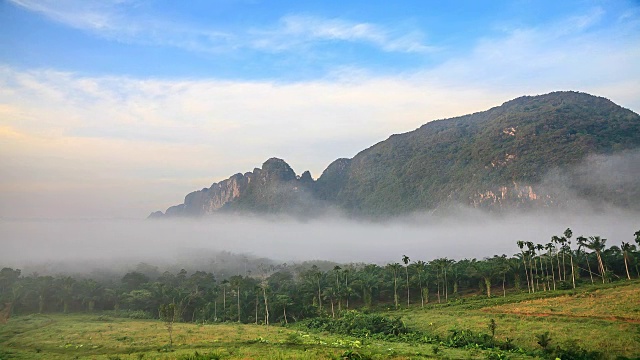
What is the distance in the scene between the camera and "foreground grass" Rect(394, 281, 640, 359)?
117 feet

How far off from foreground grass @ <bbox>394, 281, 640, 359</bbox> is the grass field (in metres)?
0.07

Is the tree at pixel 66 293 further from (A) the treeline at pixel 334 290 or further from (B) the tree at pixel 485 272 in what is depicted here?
(B) the tree at pixel 485 272

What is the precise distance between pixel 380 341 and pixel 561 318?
1954 centimetres

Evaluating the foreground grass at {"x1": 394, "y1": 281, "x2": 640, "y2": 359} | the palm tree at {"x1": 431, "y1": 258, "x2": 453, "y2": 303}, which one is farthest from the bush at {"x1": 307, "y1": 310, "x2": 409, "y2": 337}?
the palm tree at {"x1": 431, "y1": 258, "x2": 453, "y2": 303}

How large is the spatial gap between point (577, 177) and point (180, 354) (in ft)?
495

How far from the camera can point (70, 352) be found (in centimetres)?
3528

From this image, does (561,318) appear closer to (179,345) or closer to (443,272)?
(443,272)

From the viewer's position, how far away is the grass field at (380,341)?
106ft

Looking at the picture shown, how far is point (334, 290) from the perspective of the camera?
76.0m

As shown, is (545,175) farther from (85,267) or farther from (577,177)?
(85,267)

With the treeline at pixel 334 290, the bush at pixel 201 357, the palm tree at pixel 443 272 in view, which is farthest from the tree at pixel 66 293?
the palm tree at pixel 443 272

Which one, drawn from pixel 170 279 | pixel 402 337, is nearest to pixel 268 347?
Answer: pixel 402 337

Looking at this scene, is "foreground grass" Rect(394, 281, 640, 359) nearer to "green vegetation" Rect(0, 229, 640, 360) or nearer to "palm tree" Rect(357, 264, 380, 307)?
"green vegetation" Rect(0, 229, 640, 360)

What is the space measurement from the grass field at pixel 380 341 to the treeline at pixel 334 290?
16386mm
